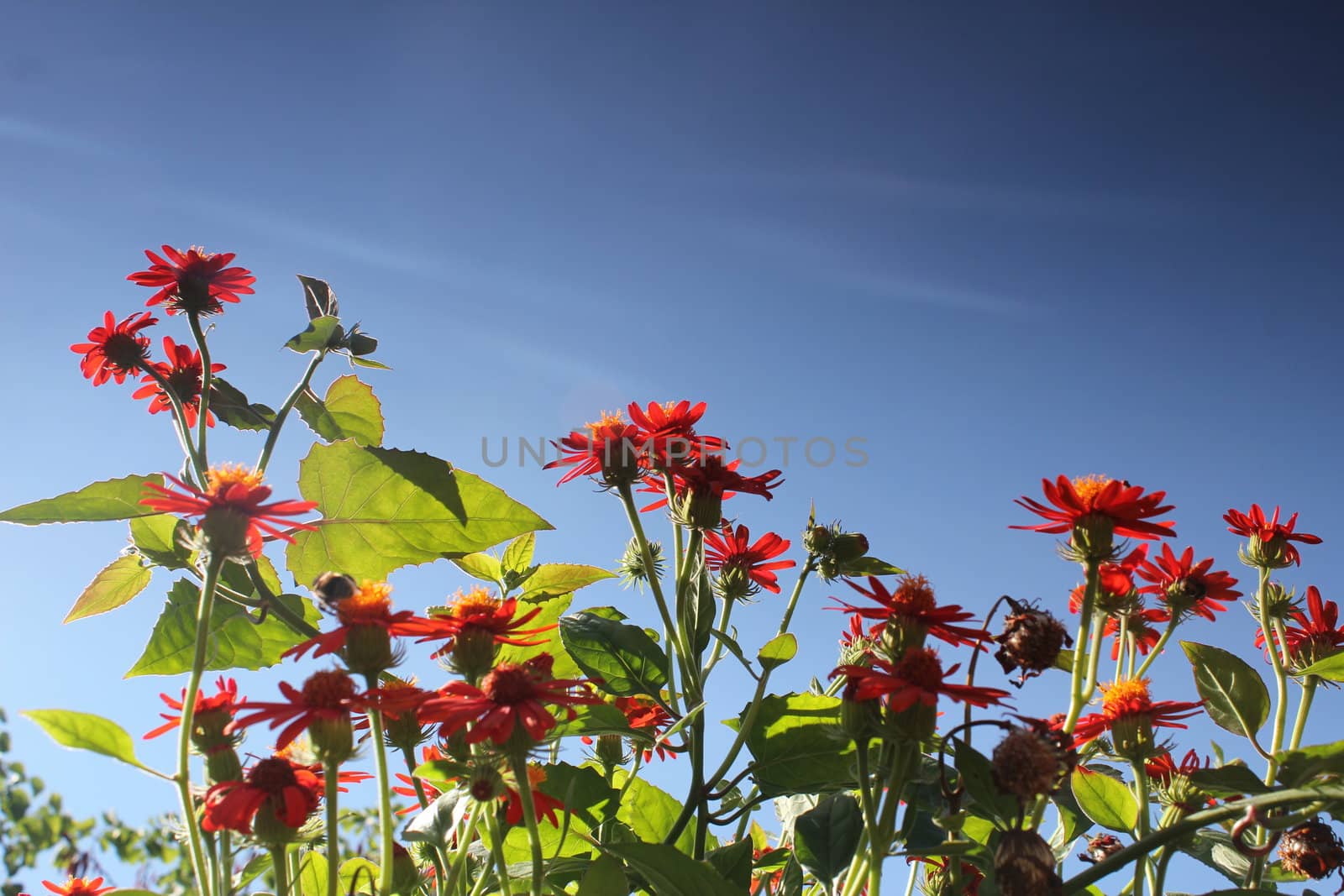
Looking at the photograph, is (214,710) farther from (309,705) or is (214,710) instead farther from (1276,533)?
(1276,533)

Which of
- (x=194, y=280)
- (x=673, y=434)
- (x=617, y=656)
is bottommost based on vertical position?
(x=617, y=656)

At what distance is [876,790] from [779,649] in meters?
0.37

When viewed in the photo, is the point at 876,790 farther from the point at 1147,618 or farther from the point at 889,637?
the point at 1147,618

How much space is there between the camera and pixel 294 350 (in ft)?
6.42

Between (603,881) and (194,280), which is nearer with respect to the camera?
(603,881)

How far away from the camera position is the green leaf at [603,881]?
1367 mm

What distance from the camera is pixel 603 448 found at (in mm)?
1988

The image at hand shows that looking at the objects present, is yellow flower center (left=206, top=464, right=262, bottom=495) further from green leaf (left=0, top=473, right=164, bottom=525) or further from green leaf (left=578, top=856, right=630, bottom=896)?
green leaf (left=578, top=856, right=630, bottom=896)

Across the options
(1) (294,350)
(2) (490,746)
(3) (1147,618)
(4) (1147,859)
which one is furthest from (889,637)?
(1) (294,350)

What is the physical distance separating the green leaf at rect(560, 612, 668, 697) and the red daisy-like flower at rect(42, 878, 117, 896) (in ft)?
3.55

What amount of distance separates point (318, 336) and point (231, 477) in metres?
0.66

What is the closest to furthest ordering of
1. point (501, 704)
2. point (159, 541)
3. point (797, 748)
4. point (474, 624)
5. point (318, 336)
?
point (501, 704) → point (474, 624) → point (797, 748) → point (159, 541) → point (318, 336)

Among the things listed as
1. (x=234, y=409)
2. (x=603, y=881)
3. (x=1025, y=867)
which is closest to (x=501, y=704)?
(x=603, y=881)

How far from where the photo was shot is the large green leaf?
73.3 inches
